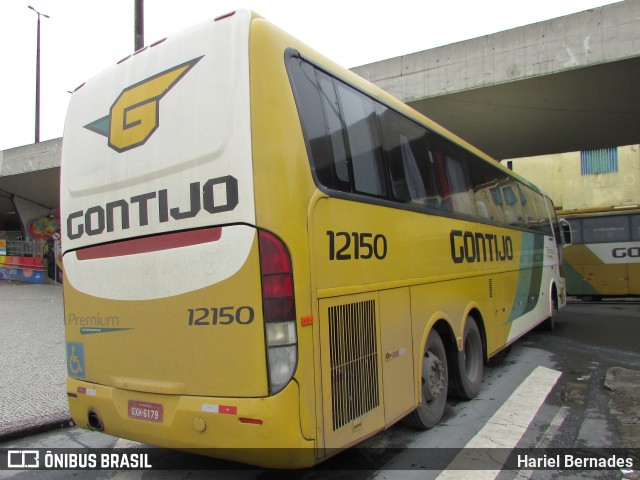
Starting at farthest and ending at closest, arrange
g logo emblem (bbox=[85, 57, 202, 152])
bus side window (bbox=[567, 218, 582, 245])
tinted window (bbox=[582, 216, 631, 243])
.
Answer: bus side window (bbox=[567, 218, 582, 245]) < tinted window (bbox=[582, 216, 631, 243]) < g logo emblem (bbox=[85, 57, 202, 152])

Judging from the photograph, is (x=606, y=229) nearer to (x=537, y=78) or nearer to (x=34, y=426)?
(x=537, y=78)

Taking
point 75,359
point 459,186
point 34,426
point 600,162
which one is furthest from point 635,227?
point 34,426

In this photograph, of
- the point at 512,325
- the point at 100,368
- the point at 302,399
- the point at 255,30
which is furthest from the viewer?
the point at 512,325

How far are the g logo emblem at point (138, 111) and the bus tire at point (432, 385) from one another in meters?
3.07

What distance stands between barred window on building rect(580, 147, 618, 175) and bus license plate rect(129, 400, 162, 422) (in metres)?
33.8

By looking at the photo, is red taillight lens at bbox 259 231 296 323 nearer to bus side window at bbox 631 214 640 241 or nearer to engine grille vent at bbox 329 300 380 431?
engine grille vent at bbox 329 300 380 431

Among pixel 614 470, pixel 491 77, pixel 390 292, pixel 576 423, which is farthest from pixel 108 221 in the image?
pixel 491 77

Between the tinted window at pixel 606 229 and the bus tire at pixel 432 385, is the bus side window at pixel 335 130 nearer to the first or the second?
the bus tire at pixel 432 385

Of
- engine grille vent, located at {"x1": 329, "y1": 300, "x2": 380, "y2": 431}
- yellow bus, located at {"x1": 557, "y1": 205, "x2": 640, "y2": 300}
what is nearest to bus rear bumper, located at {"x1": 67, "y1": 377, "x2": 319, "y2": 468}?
engine grille vent, located at {"x1": 329, "y1": 300, "x2": 380, "y2": 431}

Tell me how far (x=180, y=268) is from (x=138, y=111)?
1.28 meters

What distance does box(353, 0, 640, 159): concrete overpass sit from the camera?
9.52 meters

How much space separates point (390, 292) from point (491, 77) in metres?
8.78

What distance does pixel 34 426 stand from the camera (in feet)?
14.9

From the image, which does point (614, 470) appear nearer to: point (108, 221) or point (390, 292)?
point (390, 292)
